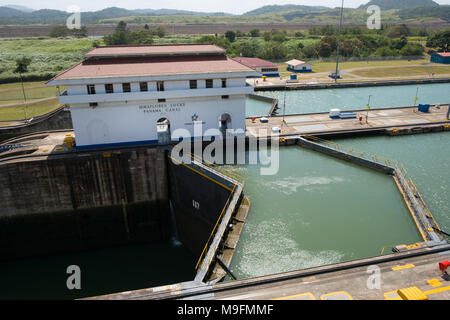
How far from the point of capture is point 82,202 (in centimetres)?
2720

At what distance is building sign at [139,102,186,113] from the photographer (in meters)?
28.7

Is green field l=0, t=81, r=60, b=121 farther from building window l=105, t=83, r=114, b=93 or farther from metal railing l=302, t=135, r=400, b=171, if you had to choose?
metal railing l=302, t=135, r=400, b=171

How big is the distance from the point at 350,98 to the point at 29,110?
5220cm

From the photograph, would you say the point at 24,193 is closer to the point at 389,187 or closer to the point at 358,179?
the point at 358,179

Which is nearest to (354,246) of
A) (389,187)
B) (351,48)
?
(389,187)

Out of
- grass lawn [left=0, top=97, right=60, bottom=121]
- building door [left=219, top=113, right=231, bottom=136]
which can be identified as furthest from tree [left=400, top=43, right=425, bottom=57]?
grass lawn [left=0, top=97, right=60, bottom=121]

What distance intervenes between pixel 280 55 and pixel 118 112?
82741 mm

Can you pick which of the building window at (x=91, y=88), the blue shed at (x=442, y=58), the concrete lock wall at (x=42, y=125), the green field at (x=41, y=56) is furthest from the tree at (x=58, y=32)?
the building window at (x=91, y=88)

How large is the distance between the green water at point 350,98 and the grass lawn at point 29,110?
3090cm

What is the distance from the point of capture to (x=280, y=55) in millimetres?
102125

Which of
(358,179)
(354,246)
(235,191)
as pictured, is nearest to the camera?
(354,246)

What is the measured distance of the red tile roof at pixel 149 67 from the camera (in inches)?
1088

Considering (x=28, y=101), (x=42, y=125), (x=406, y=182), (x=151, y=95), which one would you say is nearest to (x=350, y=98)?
(x=406, y=182)

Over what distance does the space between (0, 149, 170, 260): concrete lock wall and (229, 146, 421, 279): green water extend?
7.71m
